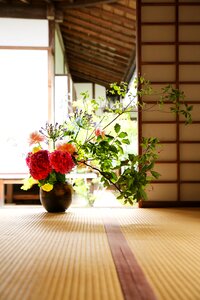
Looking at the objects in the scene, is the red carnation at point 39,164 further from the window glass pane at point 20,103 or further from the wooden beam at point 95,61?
the wooden beam at point 95,61

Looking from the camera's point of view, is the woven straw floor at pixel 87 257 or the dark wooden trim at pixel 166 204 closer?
the woven straw floor at pixel 87 257

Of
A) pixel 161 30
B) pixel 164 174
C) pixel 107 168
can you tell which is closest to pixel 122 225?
pixel 107 168

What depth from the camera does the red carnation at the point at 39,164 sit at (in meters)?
2.42

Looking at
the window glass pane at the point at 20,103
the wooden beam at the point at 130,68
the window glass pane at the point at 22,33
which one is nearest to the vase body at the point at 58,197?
the window glass pane at the point at 20,103

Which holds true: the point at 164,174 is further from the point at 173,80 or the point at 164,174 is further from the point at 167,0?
the point at 167,0

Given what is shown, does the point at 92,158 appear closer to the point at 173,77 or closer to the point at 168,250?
the point at 168,250

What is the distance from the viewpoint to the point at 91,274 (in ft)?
3.80

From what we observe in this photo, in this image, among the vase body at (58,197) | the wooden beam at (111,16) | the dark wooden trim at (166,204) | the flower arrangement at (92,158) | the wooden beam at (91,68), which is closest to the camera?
the flower arrangement at (92,158)

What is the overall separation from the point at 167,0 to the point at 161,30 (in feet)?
1.00

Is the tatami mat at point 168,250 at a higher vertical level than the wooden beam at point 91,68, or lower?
lower

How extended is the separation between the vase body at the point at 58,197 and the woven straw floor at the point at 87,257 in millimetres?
212

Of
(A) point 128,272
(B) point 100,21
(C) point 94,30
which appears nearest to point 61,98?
(C) point 94,30

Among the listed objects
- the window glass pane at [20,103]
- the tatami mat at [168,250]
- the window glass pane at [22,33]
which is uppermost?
the window glass pane at [22,33]

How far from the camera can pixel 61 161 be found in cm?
244
